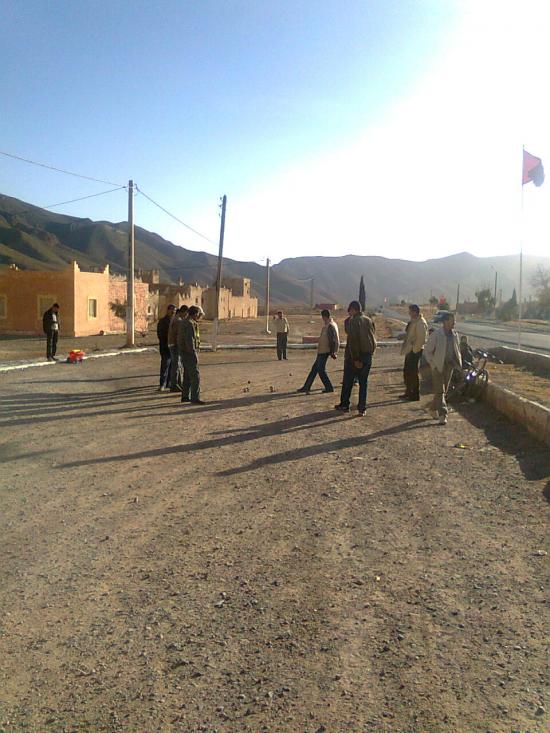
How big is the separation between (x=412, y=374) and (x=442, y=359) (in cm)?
217

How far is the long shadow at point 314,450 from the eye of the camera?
6.72 m

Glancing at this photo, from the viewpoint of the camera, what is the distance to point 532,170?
18781 mm

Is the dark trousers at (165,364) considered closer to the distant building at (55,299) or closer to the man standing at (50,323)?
the man standing at (50,323)

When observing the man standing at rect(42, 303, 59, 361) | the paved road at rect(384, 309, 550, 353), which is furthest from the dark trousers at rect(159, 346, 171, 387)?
the paved road at rect(384, 309, 550, 353)

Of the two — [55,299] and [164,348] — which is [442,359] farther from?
[55,299]

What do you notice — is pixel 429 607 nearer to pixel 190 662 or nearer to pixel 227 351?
pixel 190 662

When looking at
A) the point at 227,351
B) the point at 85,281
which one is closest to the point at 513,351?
the point at 227,351

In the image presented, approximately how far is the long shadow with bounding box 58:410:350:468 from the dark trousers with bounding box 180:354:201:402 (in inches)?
83.9

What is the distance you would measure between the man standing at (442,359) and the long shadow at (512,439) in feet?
1.94

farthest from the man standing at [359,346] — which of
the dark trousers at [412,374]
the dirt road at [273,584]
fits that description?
the dirt road at [273,584]

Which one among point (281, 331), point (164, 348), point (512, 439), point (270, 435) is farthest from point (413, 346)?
point (281, 331)

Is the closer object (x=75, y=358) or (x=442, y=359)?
(x=442, y=359)

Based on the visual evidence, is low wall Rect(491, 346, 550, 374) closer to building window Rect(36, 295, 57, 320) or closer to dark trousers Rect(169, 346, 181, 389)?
dark trousers Rect(169, 346, 181, 389)

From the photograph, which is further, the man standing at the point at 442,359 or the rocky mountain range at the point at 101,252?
the rocky mountain range at the point at 101,252
